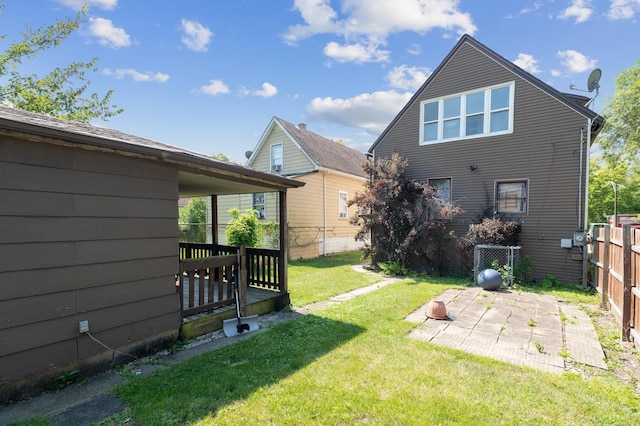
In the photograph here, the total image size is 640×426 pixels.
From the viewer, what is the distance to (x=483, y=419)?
2.53 metres

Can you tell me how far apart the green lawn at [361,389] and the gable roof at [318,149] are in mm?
10618

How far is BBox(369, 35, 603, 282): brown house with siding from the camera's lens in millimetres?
8070

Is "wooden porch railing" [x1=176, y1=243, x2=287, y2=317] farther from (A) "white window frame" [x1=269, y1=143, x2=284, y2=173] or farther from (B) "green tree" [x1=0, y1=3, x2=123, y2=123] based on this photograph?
(B) "green tree" [x1=0, y1=3, x2=123, y2=123]

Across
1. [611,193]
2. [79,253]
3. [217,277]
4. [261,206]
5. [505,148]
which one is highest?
[505,148]

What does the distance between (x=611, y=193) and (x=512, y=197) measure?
16.5 meters

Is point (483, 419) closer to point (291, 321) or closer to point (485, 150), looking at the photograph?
point (291, 321)

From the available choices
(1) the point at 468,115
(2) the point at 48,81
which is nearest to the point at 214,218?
(1) the point at 468,115

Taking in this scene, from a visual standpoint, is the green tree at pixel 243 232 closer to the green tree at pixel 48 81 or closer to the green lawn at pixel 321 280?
the green lawn at pixel 321 280

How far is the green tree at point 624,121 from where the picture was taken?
1791 centimetres

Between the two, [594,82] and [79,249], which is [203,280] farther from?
[594,82]

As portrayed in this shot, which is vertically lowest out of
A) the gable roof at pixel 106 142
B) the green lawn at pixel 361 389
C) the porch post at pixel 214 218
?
the green lawn at pixel 361 389

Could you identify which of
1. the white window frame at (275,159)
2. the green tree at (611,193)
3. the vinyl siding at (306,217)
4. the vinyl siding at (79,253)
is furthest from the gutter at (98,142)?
the green tree at (611,193)

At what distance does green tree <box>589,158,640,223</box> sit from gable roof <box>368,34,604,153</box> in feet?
45.2

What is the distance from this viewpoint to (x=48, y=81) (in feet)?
46.7
